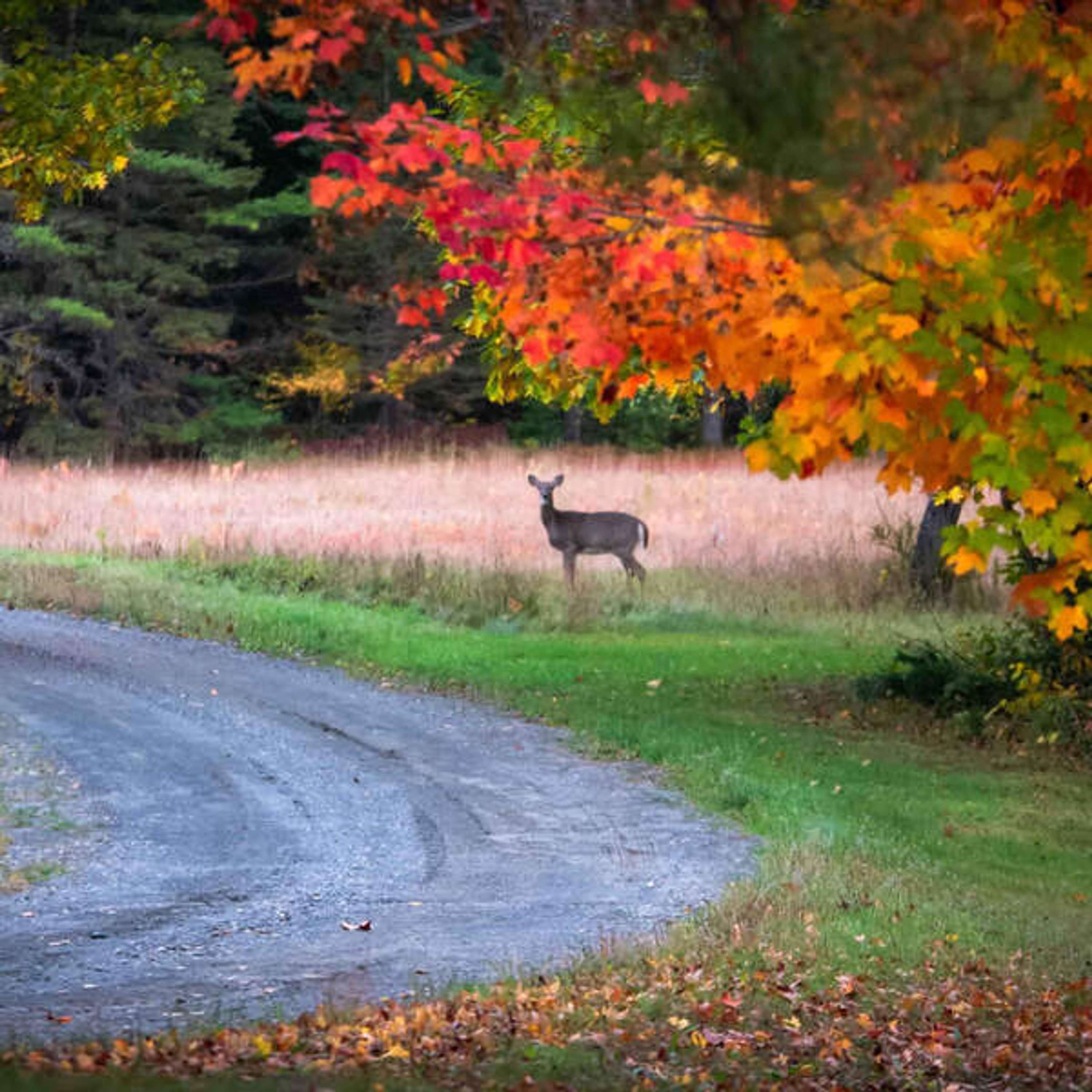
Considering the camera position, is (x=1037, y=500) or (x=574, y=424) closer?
(x=1037, y=500)

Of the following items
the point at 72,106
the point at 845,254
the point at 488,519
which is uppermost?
the point at 72,106

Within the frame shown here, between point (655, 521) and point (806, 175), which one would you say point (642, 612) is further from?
point (806, 175)

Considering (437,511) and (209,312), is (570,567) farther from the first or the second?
(209,312)

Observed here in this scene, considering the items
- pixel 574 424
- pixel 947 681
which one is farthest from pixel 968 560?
pixel 574 424

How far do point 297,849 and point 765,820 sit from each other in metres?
2.98

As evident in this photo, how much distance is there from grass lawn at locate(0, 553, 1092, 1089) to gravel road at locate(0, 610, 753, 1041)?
613 millimetres

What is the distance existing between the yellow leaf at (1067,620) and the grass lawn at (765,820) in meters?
1.66

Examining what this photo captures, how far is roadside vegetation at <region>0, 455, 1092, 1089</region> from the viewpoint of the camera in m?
7.45

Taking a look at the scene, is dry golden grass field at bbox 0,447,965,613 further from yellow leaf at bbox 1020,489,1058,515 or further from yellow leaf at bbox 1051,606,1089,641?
yellow leaf at bbox 1020,489,1058,515

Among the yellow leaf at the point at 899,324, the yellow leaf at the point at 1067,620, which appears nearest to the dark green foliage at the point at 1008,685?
the yellow leaf at the point at 1067,620

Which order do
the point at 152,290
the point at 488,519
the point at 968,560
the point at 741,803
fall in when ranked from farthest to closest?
the point at 152,290, the point at 488,519, the point at 741,803, the point at 968,560

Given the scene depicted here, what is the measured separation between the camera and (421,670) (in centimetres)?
1884

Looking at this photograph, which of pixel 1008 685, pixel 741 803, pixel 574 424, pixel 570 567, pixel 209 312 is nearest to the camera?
pixel 741 803

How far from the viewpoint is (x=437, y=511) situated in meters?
29.3
